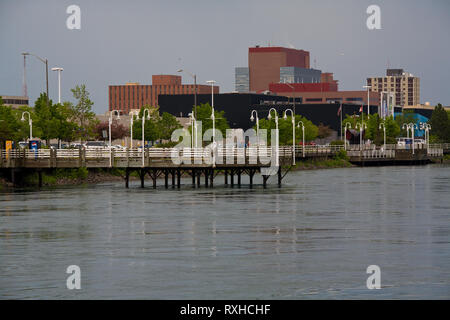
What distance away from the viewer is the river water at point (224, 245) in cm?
3127

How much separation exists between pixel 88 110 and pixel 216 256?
8528cm

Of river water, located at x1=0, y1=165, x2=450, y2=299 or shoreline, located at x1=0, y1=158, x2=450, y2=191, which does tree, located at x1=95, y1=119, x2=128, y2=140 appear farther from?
river water, located at x1=0, y1=165, x2=450, y2=299

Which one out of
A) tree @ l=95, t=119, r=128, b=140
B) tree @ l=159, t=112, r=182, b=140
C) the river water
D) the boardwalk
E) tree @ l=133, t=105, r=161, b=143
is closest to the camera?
the river water

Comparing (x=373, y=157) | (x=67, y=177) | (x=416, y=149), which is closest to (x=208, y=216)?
(x=67, y=177)

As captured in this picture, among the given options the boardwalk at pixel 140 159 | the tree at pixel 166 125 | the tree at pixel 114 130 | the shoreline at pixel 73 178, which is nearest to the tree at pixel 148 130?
the tree at pixel 166 125

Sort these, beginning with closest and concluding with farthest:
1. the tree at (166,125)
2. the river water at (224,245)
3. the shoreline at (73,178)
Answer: the river water at (224,245)
the shoreline at (73,178)
the tree at (166,125)

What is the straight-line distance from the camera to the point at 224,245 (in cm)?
4166

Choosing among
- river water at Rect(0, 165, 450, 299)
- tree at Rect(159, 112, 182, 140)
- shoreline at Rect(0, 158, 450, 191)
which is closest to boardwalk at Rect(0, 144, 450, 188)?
shoreline at Rect(0, 158, 450, 191)

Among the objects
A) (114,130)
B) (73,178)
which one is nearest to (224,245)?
(73,178)

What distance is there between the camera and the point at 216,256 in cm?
3819

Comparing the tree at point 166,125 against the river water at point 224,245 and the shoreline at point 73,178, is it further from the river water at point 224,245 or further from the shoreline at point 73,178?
the river water at point 224,245

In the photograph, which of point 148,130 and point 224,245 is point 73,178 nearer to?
point 224,245

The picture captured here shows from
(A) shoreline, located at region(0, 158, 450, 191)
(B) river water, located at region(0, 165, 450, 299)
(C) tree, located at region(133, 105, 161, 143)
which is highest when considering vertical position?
(C) tree, located at region(133, 105, 161, 143)

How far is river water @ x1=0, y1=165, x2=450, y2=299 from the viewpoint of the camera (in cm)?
3127
